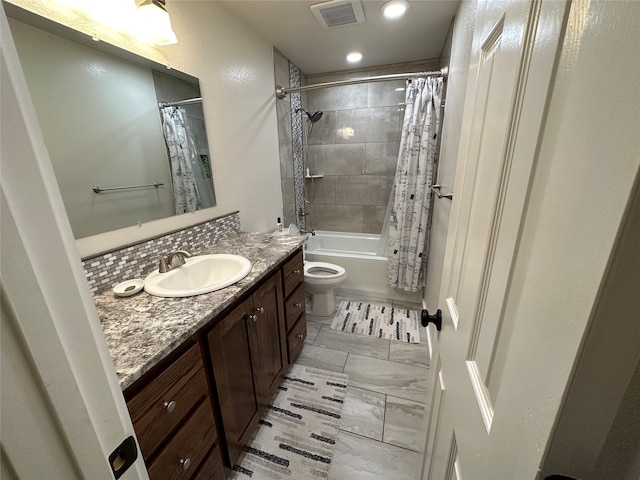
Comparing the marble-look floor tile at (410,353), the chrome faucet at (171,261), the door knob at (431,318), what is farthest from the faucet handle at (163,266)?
the marble-look floor tile at (410,353)

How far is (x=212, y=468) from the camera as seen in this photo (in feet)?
3.36

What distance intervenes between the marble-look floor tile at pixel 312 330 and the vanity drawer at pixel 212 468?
112cm

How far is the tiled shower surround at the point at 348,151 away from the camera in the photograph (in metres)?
2.81

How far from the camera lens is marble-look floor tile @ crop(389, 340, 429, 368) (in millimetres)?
1903

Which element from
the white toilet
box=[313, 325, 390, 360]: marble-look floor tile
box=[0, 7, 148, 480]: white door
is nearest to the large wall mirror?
box=[0, 7, 148, 480]: white door

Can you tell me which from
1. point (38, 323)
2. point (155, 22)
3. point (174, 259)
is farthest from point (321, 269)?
point (38, 323)

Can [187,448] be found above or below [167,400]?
below

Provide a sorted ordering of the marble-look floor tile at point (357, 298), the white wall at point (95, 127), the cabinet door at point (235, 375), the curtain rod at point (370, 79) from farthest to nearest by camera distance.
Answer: the marble-look floor tile at point (357, 298), the curtain rod at point (370, 79), the cabinet door at point (235, 375), the white wall at point (95, 127)

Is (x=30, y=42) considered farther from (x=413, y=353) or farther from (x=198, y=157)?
(x=413, y=353)

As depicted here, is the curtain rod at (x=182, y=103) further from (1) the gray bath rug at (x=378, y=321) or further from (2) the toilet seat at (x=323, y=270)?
(1) the gray bath rug at (x=378, y=321)

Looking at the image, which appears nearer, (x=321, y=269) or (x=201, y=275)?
(x=201, y=275)

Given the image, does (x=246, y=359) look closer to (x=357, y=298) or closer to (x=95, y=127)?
(x=95, y=127)

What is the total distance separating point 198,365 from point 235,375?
0.93 feet

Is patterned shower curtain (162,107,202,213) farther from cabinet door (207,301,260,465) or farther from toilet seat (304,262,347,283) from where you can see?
toilet seat (304,262,347,283)
